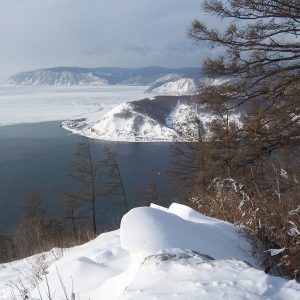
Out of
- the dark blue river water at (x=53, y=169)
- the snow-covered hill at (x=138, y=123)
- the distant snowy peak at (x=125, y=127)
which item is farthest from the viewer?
the snow-covered hill at (x=138, y=123)

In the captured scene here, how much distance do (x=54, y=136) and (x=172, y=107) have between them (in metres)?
38.6

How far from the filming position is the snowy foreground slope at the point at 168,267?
2574 millimetres

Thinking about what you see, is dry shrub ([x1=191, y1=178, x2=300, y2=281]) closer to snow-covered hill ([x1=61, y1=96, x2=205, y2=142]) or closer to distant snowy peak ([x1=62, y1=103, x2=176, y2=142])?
snow-covered hill ([x1=61, y1=96, x2=205, y2=142])

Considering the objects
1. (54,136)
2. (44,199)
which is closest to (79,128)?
(54,136)

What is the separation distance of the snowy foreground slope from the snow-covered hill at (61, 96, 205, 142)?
56.5 meters

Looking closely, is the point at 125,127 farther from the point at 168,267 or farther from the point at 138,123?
the point at 168,267

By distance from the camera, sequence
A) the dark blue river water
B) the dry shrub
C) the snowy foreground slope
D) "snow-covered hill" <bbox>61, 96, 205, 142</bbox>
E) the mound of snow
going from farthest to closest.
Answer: "snow-covered hill" <bbox>61, 96, 205, 142</bbox>, the dark blue river water, the dry shrub, the mound of snow, the snowy foreground slope

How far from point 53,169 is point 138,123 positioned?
41.5 metres

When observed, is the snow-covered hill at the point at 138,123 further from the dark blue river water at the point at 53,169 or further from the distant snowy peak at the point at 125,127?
the dark blue river water at the point at 53,169

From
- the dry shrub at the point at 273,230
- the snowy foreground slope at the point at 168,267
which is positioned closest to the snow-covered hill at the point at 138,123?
the dry shrub at the point at 273,230

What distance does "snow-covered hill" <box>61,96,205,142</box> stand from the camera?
2726 inches

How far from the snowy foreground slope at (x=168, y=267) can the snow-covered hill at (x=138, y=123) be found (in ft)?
185

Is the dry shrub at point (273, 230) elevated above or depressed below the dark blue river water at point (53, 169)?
above

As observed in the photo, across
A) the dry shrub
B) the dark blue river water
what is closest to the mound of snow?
the dry shrub
